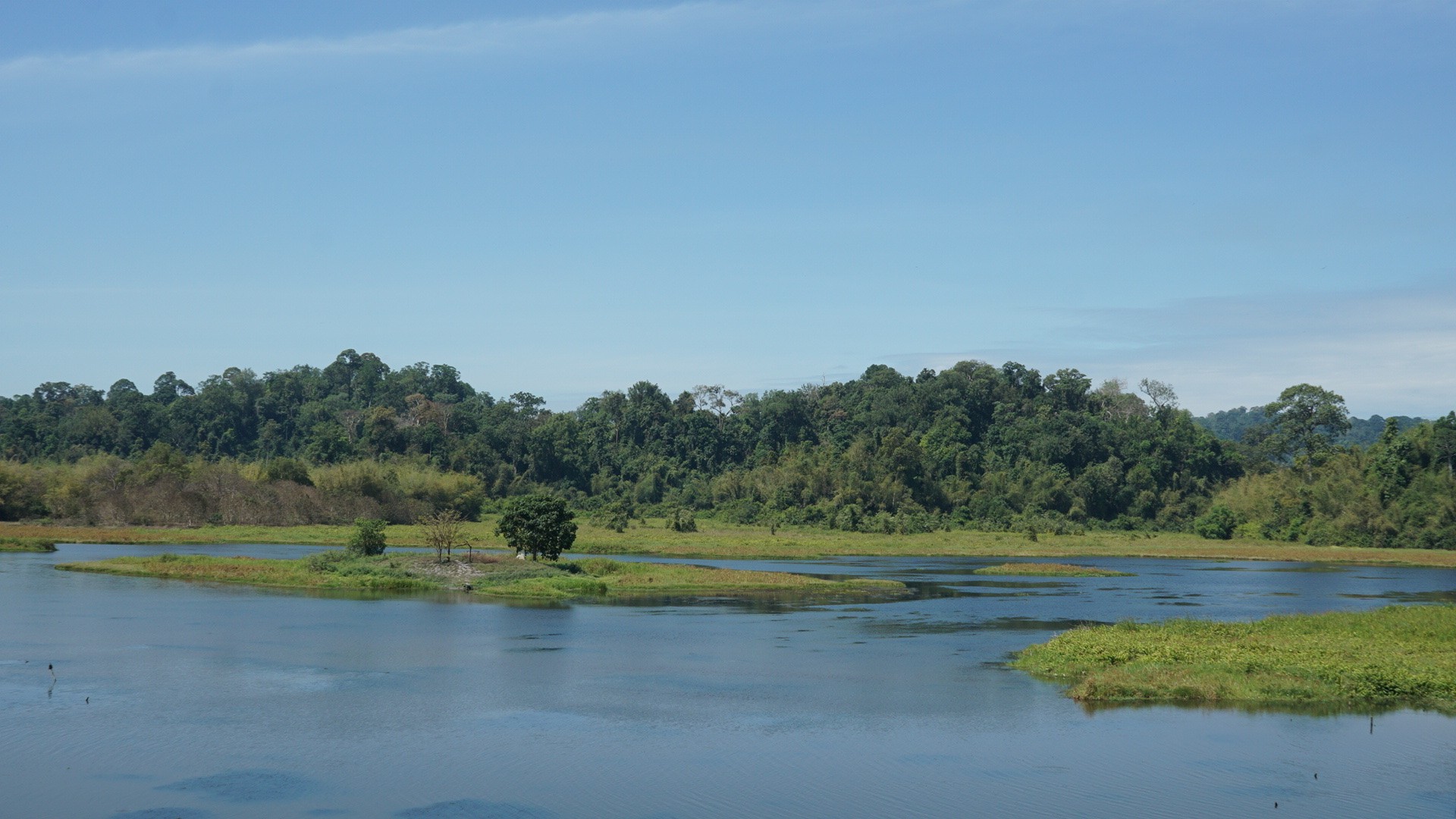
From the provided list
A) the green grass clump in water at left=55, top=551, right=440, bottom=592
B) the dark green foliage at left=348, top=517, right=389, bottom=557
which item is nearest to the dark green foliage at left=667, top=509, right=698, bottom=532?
the dark green foliage at left=348, top=517, right=389, bottom=557

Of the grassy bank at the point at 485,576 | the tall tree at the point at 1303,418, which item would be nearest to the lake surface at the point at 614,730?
the grassy bank at the point at 485,576

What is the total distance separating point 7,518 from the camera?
100812 mm

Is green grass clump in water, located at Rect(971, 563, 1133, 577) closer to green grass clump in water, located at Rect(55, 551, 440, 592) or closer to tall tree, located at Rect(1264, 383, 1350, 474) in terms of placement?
green grass clump in water, located at Rect(55, 551, 440, 592)

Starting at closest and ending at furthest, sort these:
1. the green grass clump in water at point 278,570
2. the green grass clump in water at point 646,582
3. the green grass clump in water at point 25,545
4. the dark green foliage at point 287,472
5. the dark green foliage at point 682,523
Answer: the green grass clump in water at point 646,582 → the green grass clump in water at point 278,570 → the green grass clump in water at point 25,545 → the dark green foliage at point 682,523 → the dark green foliage at point 287,472

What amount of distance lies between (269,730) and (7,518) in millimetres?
89418

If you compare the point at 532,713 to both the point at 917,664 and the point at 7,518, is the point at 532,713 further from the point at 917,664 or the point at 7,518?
the point at 7,518

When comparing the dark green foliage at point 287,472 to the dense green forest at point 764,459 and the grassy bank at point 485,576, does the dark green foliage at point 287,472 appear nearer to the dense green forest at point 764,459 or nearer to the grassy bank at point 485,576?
the dense green forest at point 764,459

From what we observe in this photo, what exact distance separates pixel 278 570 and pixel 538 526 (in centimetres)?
1391

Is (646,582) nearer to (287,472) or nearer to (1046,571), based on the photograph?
(1046,571)

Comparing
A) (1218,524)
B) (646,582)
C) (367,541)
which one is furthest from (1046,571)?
(1218,524)

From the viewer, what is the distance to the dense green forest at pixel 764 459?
10694cm

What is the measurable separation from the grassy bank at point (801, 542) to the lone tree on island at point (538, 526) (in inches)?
886

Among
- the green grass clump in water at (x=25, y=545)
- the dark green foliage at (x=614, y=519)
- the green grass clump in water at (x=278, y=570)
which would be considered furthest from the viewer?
the dark green foliage at (x=614, y=519)

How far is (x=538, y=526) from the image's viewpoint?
64.4 m
